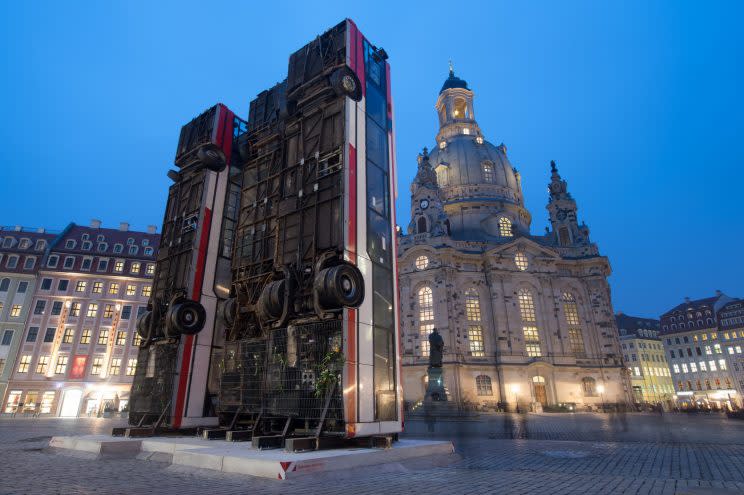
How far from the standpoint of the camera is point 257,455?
8.87 meters

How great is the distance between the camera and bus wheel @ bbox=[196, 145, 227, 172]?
749 inches

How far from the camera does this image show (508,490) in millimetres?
6820

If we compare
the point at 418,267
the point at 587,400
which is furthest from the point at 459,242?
the point at 587,400

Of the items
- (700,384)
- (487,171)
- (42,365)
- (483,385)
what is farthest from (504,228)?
(42,365)

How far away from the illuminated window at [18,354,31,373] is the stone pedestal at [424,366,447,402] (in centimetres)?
4224

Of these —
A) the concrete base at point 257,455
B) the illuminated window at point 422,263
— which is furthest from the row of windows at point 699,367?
the concrete base at point 257,455

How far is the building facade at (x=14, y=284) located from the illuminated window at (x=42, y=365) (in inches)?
88.6

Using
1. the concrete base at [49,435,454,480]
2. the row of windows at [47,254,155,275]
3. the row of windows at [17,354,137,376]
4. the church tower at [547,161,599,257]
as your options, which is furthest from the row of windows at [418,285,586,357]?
the concrete base at [49,435,454,480]

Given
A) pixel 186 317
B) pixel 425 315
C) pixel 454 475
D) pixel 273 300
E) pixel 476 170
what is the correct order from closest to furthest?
pixel 454 475, pixel 273 300, pixel 186 317, pixel 425 315, pixel 476 170

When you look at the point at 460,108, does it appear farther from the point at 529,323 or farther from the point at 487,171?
the point at 529,323

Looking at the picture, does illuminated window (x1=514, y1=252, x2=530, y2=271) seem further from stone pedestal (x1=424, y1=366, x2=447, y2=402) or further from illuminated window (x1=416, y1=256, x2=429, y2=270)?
stone pedestal (x1=424, y1=366, x2=447, y2=402)

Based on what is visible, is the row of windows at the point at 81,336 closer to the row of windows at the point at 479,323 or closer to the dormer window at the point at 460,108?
the row of windows at the point at 479,323

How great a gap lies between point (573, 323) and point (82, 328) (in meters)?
58.1

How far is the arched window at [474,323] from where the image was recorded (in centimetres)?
4738
